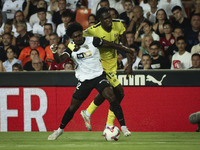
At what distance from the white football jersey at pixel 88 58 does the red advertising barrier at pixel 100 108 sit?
2176mm

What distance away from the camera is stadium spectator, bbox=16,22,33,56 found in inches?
436

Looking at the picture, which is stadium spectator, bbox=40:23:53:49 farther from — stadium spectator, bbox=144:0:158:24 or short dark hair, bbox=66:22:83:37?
short dark hair, bbox=66:22:83:37

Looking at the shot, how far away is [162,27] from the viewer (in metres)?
10.0

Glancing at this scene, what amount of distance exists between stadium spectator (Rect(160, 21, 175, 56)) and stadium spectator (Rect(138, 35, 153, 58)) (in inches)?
16.9

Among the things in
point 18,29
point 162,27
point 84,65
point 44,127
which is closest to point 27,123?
point 44,127

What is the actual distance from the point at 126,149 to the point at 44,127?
3.95 m

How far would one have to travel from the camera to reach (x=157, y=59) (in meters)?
8.77

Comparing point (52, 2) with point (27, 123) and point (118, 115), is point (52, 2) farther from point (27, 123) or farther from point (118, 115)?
point (118, 115)

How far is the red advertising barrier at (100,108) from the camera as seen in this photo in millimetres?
7723

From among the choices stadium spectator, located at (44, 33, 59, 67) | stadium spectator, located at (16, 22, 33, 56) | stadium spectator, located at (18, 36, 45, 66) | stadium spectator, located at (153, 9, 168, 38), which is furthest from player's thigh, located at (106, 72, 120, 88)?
stadium spectator, located at (16, 22, 33, 56)

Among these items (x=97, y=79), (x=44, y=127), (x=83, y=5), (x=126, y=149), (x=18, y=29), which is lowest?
(x=44, y=127)

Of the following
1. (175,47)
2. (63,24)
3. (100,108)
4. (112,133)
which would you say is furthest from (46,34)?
(112,133)

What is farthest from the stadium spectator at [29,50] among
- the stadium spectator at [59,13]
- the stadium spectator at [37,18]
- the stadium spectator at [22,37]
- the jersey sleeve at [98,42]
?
the jersey sleeve at [98,42]

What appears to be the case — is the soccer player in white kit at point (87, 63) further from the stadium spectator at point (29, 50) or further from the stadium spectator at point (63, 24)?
the stadium spectator at point (63, 24)
